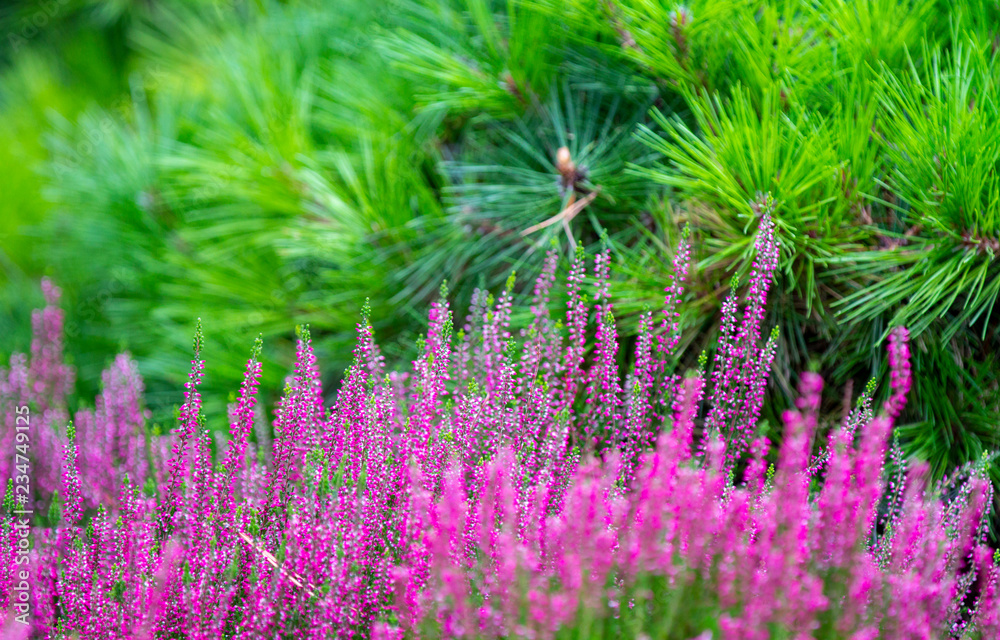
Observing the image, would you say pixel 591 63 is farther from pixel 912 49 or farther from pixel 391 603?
pixel 391 603

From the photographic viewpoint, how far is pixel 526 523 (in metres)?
0.94

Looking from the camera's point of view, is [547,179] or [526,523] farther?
[547,179]

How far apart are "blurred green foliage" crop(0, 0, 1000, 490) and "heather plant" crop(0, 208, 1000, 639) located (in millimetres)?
123

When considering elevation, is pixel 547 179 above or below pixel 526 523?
above

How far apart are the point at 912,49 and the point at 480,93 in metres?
0.70

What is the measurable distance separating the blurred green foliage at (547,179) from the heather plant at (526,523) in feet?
0.40

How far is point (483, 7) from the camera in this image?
1.54 m

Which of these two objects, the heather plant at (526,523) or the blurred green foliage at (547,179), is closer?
the heather plant at (526,523)

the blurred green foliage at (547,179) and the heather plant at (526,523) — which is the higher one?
the blurred green foliage at (547,179)

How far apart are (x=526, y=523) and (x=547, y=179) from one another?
0.71 metres

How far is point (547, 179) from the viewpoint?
147cm

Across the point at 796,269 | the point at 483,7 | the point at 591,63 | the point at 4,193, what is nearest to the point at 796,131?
the point at 796,269

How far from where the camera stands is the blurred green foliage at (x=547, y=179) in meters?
1.16

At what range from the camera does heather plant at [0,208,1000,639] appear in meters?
0.76
